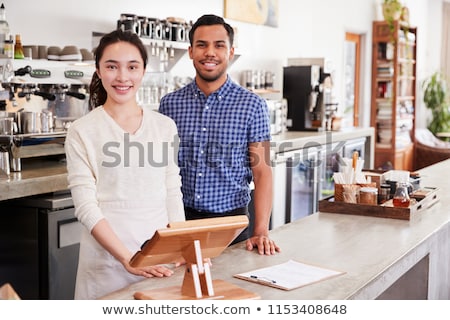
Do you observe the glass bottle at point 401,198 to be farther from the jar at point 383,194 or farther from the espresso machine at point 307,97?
the espresso machine at point 307,97

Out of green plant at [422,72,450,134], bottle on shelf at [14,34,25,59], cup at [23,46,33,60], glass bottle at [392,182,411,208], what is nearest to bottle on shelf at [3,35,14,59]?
bottle on shelf at [14,34,25,59]

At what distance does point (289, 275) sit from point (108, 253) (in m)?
0.57

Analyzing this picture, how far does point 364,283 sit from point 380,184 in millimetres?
1284

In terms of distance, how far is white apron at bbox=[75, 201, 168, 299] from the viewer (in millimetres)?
2027

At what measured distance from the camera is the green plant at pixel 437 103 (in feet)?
35.4

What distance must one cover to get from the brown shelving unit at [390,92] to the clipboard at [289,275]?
748 centimetres

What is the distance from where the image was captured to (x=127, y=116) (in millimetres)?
2072

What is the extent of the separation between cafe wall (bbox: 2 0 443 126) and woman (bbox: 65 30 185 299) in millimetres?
2335

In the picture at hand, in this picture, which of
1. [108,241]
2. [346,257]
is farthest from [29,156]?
[346,257]

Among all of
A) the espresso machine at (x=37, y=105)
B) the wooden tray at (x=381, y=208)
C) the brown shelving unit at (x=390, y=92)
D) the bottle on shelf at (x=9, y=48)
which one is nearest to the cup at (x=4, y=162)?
the espresso machine at (x=37, y=105)

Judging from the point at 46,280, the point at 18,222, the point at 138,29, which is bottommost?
the point at 46,280

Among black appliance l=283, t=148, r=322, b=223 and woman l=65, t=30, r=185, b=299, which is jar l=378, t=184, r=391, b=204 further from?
black appliance l=283, t=148, r=322, b=223

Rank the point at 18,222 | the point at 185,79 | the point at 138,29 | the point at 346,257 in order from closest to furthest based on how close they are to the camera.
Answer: the point at 346,257, the point at 18,222, the point at 138,29, the point at 185,79
